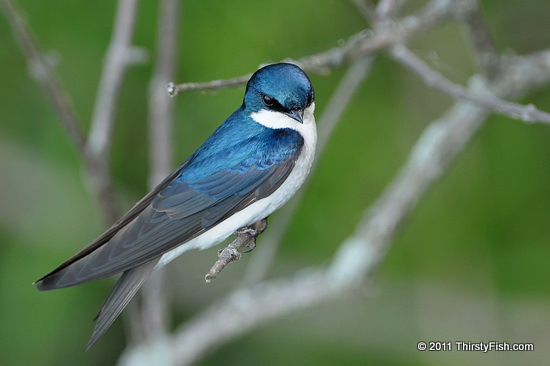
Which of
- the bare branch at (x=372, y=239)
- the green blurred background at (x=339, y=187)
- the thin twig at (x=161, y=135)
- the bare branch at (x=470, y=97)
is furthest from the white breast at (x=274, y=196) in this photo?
the green blurred background at (x=339, y=187)

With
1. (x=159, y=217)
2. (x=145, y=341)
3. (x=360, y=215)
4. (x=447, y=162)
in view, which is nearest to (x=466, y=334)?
(x=360, y=215)

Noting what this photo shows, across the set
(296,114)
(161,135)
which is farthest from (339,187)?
(296,114)

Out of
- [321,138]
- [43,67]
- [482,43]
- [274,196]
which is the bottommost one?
[274,196]

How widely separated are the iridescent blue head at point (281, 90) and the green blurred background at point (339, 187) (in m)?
1.60

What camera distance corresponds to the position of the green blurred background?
3.20 m

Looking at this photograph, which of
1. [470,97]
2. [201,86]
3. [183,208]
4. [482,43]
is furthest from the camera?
[482,43]

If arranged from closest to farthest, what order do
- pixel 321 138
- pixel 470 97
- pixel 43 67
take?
pixel 470 97 → pixel 43 67 → pixel 321 138

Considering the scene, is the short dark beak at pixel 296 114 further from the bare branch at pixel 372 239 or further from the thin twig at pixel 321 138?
the bare branch at pixel 372 239

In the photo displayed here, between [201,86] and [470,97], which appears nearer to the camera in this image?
[201,86]

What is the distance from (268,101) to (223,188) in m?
0.25

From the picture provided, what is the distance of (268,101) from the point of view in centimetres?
153

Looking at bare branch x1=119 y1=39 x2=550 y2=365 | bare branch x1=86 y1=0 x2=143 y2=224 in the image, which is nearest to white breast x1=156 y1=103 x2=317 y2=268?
bare branch x1=86 y1=0 x2=143 y2=224

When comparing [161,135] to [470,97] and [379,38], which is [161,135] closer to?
[379,38]

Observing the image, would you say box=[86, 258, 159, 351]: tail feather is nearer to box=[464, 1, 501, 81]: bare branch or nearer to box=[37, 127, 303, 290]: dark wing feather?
box=[37, 127, 303, 290]: dark wing feather
